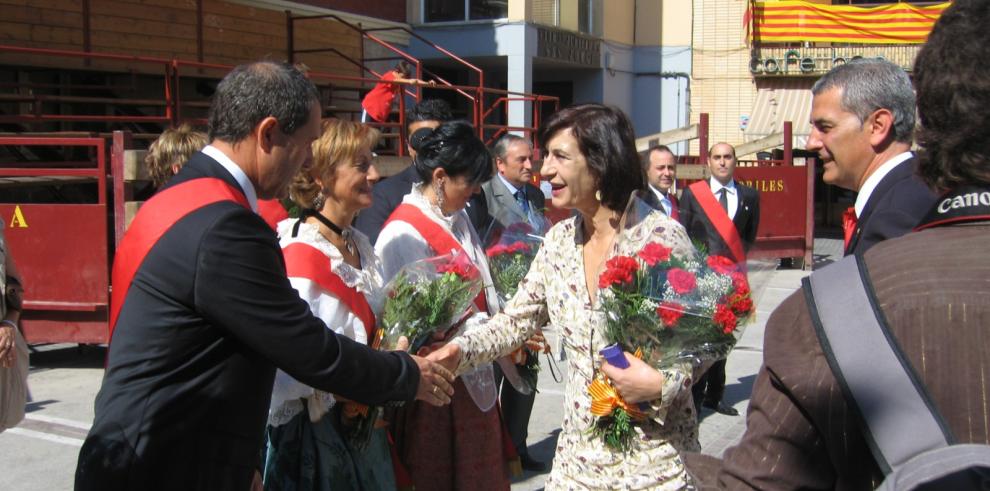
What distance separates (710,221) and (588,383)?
1042 mm

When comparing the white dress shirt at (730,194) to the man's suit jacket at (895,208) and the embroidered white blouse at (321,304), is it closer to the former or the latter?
the embroidered white blouse at (321,304)

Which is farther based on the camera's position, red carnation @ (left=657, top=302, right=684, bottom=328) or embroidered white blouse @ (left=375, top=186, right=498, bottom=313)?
embroidered white blouse @ (left=375, top=186, right=498, bottom=313)

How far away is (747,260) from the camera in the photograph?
3322 mm

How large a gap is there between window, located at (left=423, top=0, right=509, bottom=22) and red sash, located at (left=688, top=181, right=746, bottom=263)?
15808 mm

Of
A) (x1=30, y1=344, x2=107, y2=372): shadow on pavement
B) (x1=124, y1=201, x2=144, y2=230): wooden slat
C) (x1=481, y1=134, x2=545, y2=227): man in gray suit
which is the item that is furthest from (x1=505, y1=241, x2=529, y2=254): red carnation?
(x1=30, y1=344, x2=107, y2=372): shadow on pavement

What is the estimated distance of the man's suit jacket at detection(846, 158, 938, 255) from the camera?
2524 millimetres

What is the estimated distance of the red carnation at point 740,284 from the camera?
2.97 meters

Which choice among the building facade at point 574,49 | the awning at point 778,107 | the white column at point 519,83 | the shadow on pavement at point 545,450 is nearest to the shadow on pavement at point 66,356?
the shadow on pavement at point 545,450

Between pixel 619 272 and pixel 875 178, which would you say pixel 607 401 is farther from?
pixel 875 178

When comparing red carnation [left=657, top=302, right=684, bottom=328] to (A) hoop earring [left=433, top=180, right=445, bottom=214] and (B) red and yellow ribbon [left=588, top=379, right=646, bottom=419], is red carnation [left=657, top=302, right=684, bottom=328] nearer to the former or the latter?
(B) red and yellow ribbon [left=588, top=379, right=646, bottom=419]

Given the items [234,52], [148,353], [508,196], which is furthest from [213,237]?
[234,52]

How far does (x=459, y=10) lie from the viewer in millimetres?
21797

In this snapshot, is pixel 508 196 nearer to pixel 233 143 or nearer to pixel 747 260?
pixel 747 260

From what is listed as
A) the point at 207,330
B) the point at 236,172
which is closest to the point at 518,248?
the point at 236,172
